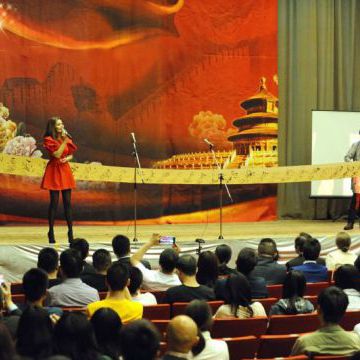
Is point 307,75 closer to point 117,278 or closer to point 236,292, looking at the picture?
point 236,292

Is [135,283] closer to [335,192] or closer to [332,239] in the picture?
[332,239]

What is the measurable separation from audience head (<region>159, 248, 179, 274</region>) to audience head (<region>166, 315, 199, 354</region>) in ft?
6.45

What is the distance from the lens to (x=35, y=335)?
2.72 meters

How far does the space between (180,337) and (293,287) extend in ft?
5.14

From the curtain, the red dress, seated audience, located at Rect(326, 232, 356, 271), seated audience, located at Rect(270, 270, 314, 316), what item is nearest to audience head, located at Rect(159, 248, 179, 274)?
seated audience, located at Rect(270, 270, 314, 316)

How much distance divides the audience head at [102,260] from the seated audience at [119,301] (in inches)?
31.6

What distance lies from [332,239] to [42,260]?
14.7ft

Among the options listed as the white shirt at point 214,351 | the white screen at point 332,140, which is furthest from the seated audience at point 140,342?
the white screen at point 332,140

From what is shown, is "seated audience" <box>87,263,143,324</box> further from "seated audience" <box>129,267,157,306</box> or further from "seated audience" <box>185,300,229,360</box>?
"seated audience" <box>185,300,229,360</box>

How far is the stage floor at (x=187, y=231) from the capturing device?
7.82m

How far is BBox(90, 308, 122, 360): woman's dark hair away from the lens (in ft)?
9.76

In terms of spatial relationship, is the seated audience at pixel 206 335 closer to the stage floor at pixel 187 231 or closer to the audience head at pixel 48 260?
the audience head at pixel 48 260

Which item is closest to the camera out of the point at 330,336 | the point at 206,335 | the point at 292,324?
the point at 206,335

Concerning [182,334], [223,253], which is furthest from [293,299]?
[182,334]
